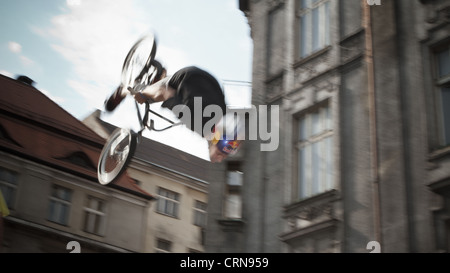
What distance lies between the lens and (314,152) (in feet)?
54.7

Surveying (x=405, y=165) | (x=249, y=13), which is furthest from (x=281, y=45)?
(x=405, y=165)

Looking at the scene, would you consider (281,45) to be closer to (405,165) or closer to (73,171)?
(405,165)

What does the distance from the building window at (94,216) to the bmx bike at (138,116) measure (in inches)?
598

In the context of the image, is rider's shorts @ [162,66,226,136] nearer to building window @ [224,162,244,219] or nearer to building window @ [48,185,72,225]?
building window @ [224,162,244,219]

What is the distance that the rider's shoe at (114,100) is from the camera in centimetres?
1803

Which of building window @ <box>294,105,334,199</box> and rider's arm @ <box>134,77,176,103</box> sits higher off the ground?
rider's arm @ <box>134,77,176,103</box>

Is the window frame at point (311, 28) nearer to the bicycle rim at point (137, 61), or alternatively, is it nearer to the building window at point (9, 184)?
the bicycle rim at point (137, 61)

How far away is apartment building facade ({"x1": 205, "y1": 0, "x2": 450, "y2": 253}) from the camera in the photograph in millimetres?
14070

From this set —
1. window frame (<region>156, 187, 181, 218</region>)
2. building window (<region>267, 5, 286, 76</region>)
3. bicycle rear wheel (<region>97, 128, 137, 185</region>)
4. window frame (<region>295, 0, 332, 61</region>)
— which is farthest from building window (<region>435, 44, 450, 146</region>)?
window frame (<region>156, 187, 181, 218</region>)

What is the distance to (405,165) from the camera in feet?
47.2

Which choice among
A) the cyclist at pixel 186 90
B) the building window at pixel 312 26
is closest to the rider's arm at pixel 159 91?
the cyclist at pixel 186 90

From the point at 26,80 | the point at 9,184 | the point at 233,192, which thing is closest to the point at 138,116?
the point at 233,192

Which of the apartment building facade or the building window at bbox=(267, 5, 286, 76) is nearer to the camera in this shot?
the apartment building facade

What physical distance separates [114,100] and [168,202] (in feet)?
64.5
